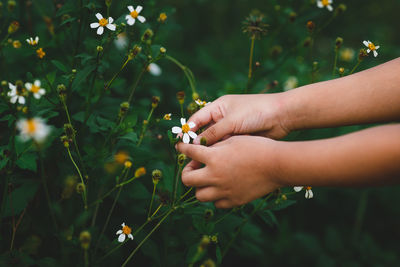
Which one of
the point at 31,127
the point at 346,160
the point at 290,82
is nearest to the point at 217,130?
the point at 346,160

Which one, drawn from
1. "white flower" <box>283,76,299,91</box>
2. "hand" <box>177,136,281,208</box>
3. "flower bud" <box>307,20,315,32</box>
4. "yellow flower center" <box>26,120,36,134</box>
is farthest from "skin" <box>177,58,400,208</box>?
"white flower" <box>283,76,299,91</box>

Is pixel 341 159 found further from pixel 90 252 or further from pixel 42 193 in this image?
pixel 42 193

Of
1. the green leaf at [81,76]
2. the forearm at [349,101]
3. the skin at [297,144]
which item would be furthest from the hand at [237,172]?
the green leaf at [81,76]

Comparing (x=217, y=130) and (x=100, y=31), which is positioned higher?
(x=100, y=31)

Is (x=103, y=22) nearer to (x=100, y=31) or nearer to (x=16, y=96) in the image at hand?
(x=100, y=31)

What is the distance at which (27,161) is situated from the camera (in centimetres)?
117

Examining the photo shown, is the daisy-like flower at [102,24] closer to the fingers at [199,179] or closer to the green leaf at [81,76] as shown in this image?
the green leaf at [81,76]

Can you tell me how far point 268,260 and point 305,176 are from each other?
4.29 ft

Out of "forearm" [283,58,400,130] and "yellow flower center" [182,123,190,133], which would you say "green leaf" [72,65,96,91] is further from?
"forearm" [283,58,400,130]

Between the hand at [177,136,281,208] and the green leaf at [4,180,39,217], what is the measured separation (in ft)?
1.92

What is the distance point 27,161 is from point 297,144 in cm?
90

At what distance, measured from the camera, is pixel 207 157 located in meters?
1.15

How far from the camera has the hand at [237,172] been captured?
1.11 metres

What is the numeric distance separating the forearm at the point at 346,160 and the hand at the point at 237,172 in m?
0.05
